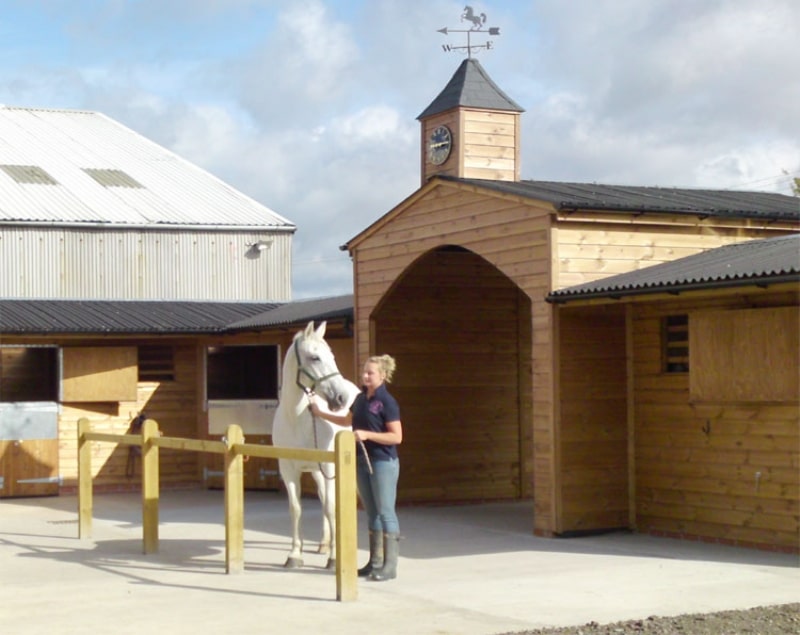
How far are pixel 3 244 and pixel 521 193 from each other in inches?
489

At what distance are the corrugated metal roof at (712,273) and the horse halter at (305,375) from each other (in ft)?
8.96

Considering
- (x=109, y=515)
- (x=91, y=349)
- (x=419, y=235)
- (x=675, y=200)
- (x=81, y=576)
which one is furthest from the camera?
(x=91, y=349)

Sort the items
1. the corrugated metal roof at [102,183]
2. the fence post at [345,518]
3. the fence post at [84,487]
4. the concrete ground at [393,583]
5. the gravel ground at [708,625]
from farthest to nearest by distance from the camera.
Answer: the corrugated metal roof at [102,183]
the fence post at [84,487]
the fence post at [345,518]
the concrete ground at [393,583]
the gravel ground at [708,625]

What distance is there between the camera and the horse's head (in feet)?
35.3

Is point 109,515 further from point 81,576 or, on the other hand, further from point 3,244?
point 3,244

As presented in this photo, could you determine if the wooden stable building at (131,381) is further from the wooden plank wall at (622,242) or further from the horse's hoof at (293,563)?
the horse's hoof at (293,563)

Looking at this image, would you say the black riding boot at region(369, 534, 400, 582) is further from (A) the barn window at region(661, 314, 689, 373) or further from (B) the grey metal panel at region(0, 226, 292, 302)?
(B) the grey metal panel at region(0, 226, 292, 302)

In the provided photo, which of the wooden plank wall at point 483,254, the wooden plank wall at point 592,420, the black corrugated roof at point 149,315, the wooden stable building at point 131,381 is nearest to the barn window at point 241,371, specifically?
the wooden stable building at point 131,381

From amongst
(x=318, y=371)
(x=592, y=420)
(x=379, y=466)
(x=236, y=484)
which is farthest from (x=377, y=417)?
(x=592, y=420)

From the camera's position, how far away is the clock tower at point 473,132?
60.3 ft

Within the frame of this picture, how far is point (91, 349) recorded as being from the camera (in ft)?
64.8

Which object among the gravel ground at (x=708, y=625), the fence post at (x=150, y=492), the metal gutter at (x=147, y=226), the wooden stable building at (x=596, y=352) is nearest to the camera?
the gravel ground at (x=708, y=625)

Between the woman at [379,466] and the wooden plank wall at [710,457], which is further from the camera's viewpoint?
the wooden plank wall at [710,457]

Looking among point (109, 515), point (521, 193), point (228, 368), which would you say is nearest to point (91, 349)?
point (228, 368)
